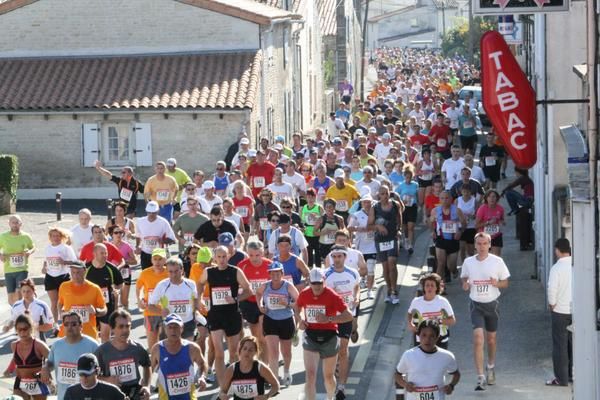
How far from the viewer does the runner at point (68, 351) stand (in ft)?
43.6

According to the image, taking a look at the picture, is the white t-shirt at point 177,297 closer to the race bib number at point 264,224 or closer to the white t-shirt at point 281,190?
the race bib number at point 264,224

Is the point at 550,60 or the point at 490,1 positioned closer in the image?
the point at 490,1

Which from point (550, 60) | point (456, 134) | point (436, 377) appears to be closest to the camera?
point (436, 377)

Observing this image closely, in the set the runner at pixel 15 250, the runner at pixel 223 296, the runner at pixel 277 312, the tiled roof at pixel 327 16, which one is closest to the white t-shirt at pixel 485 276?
the runner at pixel 277 312

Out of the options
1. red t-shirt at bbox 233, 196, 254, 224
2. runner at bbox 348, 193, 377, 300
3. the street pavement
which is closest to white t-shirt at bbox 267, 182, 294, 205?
red t-shirt at bbox 233, 196, 254, 224

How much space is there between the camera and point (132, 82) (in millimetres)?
37094

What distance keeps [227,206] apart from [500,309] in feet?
13.9

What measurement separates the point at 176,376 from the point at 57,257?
615 cm

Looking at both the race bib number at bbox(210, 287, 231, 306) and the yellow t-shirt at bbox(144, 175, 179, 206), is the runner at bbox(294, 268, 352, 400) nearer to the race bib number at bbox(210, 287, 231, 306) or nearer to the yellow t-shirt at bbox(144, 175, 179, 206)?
the race bib number at bbox(210, 287, 231, 306)

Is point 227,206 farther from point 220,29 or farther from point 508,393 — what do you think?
point 220,29

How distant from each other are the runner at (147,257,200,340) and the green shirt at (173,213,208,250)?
16.8ft

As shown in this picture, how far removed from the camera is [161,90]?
36719mm

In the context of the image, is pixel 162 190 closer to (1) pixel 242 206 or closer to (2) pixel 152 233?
(1) pixel 242 206

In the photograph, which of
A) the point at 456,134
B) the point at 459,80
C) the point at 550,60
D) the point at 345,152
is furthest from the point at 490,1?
the point at 459,80
